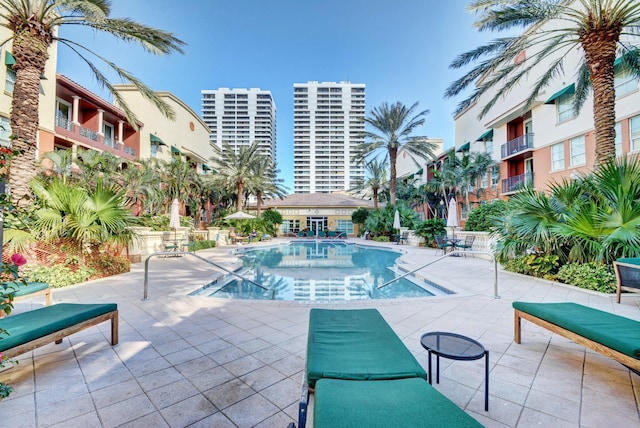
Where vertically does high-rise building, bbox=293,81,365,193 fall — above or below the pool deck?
above

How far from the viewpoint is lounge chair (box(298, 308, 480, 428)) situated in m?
1.41

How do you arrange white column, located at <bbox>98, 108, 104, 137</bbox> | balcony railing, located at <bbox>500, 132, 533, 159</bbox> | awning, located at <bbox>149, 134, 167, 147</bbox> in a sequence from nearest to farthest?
1. white column, located at <bbox>98, 108, 104, 137</bbox>
2. balcony railing, located at <bbox>500, 132, 533, 159</bbox>
3. awning, located at <bbox>149, 134, 167, 147</bbox>

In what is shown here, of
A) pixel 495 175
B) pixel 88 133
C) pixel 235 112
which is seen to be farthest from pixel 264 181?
pixel 235 112

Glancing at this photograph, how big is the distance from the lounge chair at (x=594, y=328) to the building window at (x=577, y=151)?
1569 centimetres

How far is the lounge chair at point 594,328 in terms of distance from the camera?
7.22 feet

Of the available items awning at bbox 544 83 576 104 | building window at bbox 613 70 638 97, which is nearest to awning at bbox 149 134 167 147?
awning at bbox 544 83 576 104

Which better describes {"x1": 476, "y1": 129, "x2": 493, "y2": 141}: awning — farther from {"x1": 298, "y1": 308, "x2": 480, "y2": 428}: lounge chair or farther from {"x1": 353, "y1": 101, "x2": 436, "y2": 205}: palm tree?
{"x1": 298, "y1": 308, "x2": 480, "y2": 428}: lounge chair

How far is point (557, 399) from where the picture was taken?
2.35 m

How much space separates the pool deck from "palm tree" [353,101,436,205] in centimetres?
1619

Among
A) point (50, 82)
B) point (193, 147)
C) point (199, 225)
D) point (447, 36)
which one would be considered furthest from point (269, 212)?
point (447, 36)

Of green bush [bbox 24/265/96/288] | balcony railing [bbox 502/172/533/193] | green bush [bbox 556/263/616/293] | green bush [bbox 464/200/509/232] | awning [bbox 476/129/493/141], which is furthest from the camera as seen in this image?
awning [bbox 476/129/493/141]

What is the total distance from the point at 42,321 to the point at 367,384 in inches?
124

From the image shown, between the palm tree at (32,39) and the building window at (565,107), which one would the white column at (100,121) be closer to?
the palm tree at (32,39)

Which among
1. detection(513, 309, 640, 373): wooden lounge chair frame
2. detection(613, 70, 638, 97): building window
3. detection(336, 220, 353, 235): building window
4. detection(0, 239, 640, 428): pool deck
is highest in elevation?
detection(613, 70, 638, 97): building window
